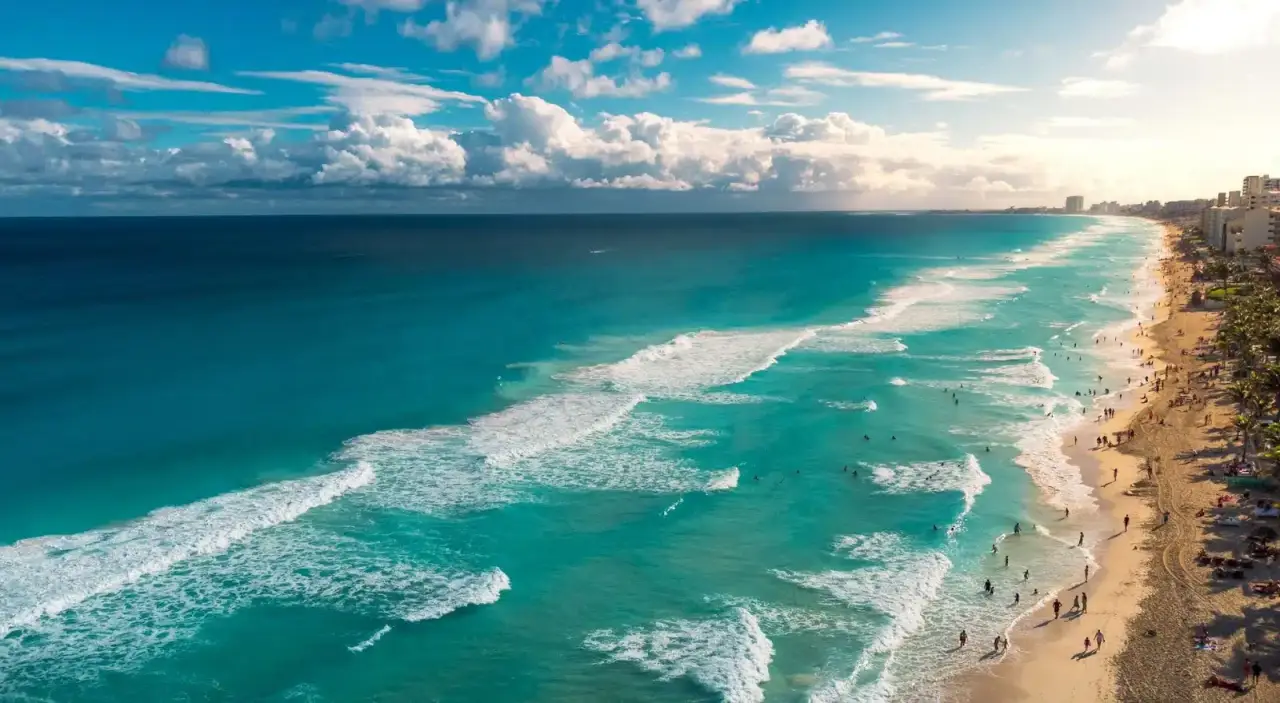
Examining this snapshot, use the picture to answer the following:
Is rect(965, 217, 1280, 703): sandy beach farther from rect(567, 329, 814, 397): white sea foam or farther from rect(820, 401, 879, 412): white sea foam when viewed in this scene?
rect(567, 329, 814, 397): white sea foam

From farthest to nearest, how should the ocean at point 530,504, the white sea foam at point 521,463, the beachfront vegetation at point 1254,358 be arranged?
the beachfront vegetation at point 1254,358
the white sea foam at point 521,463
the ocean at point 530,504

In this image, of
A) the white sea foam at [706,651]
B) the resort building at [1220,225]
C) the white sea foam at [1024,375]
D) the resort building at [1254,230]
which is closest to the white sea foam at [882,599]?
the white sea foam at [706,651]

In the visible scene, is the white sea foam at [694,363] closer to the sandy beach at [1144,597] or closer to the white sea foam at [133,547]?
the white sea foam at [133,547]

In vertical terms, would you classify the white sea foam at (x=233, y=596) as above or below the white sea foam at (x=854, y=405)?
below

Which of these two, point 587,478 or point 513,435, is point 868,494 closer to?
point 587,478

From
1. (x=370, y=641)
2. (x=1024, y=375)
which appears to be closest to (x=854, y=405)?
(x=1024, y=375)

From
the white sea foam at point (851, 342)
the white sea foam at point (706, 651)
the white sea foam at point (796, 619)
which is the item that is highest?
the white sea foam at point (851, 342)

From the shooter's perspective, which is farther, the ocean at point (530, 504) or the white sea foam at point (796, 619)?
the white sea foam at point (796, 619)

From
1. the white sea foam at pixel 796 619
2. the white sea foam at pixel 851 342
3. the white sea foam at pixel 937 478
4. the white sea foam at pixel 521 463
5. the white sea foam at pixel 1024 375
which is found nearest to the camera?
the white sea foam at pixel 796 619
